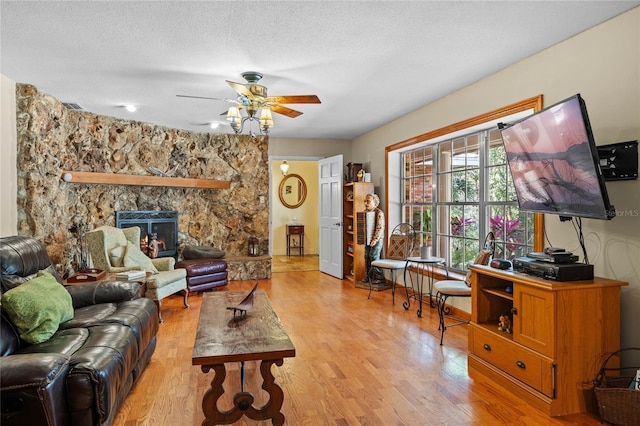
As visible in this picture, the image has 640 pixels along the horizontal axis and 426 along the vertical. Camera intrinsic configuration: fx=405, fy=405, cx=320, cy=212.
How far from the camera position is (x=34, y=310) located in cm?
229

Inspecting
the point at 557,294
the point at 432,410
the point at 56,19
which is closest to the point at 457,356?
the point at 432,410

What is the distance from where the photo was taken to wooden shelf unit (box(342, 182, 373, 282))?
6.36 meters

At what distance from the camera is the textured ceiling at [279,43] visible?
8.29ft

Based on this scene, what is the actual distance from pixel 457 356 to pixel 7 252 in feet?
11.0

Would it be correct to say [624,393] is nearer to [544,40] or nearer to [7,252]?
[544,40]

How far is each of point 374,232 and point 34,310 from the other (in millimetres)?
4562

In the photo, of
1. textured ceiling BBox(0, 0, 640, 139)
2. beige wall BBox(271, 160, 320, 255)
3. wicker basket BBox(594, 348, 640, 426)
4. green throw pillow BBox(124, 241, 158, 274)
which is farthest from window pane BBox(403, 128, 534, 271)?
beige wall BBox(271, 160, 320, 255)

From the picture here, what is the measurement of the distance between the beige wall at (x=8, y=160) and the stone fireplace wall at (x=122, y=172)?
0.07 m

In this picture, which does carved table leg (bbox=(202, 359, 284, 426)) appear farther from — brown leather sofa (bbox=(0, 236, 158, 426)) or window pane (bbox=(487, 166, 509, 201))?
window pane (bbox=(487, 166, 509, 201))

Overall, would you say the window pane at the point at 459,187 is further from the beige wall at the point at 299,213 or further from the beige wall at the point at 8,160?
the beige wall at the point at 299,213

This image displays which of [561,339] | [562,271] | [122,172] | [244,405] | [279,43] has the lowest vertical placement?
[244,405]

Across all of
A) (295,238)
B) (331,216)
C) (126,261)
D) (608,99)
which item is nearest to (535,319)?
(608,99)

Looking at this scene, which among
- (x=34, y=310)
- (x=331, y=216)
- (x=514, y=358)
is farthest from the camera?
(x=331, y=216)

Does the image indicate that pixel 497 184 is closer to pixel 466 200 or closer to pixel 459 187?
pixel 466 200
